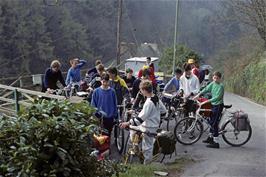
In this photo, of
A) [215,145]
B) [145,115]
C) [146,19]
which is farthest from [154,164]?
[146,19]

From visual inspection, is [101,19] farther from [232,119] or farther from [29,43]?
[232,119]

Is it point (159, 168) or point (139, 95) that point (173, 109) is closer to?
point (139, 95)

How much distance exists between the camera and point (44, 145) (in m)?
3.32

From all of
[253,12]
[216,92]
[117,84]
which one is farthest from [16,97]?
[253,12]

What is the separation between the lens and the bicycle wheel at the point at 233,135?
9.69m

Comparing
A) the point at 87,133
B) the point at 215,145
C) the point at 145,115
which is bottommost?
the point at 215,145

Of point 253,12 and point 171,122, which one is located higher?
point 253,12

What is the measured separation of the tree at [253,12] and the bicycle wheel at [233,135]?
57.7 feet

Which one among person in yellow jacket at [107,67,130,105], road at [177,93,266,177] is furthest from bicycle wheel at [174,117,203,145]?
person in yellow jacket at [107,67,130,105]

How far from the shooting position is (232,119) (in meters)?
9.57

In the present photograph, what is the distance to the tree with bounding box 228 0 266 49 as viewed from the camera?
2617cm

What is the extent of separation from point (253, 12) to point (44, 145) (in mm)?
25407

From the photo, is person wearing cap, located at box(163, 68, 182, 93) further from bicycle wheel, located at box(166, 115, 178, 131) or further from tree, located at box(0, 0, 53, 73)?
tree, located at box(0, 0, 53, 73)

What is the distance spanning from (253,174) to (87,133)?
4.98m
